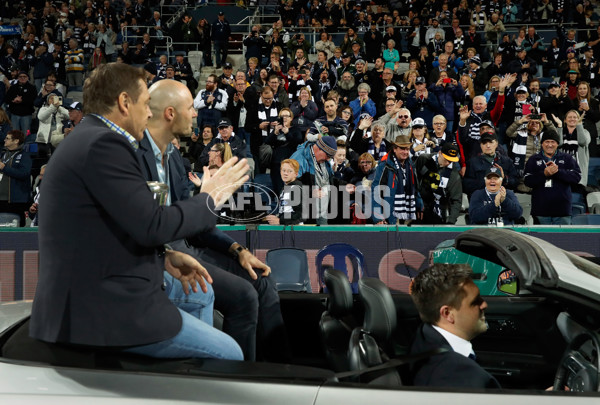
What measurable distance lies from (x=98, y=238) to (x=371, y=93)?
39.3 feet

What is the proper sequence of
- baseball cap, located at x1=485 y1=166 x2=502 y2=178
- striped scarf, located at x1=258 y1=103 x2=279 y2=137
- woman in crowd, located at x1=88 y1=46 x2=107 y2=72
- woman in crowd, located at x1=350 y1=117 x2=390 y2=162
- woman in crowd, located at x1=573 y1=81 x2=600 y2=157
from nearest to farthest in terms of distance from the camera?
baseball cap, located at x1=485 y1=166 x2=502 y2=178
woman in crowd, located at x1=350 y1=117 x2=390 y2=162
striped scarf, located at x1=258 y1=103 x2=279 y2=137
woman in crowd, located at x1=573 y1=81 x2=600 y2=157
woman in crowd, located at x1=88 y1=46 x2=107 y2=72

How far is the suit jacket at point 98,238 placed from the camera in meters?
2.26

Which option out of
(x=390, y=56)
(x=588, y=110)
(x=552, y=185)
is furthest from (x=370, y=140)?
(x=390, y=56)

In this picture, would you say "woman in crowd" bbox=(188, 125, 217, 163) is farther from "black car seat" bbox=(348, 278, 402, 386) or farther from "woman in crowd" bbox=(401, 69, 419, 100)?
"black car seat" bbox=(348, 278, 402, 386)

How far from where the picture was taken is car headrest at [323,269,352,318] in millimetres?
3291

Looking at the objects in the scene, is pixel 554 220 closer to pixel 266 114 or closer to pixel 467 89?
pixel 467 89

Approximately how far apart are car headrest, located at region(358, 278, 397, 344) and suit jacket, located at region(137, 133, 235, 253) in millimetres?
823

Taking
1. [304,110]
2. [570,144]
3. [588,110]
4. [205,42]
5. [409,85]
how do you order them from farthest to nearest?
[205,42] < [409,85] < [588,110] < [304,110] < [570,144]

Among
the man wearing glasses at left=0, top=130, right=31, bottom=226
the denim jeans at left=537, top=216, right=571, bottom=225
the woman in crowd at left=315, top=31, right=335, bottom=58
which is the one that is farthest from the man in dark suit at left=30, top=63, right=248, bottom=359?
the woman in crowd at left=315, top=31, right=335, bottom=58

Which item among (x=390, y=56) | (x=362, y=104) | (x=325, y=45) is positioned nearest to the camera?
(x=362, y=104)

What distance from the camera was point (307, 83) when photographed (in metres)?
13.8

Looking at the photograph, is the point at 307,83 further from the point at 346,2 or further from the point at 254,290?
Answer: the point at 254,290

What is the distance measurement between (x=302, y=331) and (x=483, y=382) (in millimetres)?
1236

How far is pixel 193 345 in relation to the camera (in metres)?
2.49
